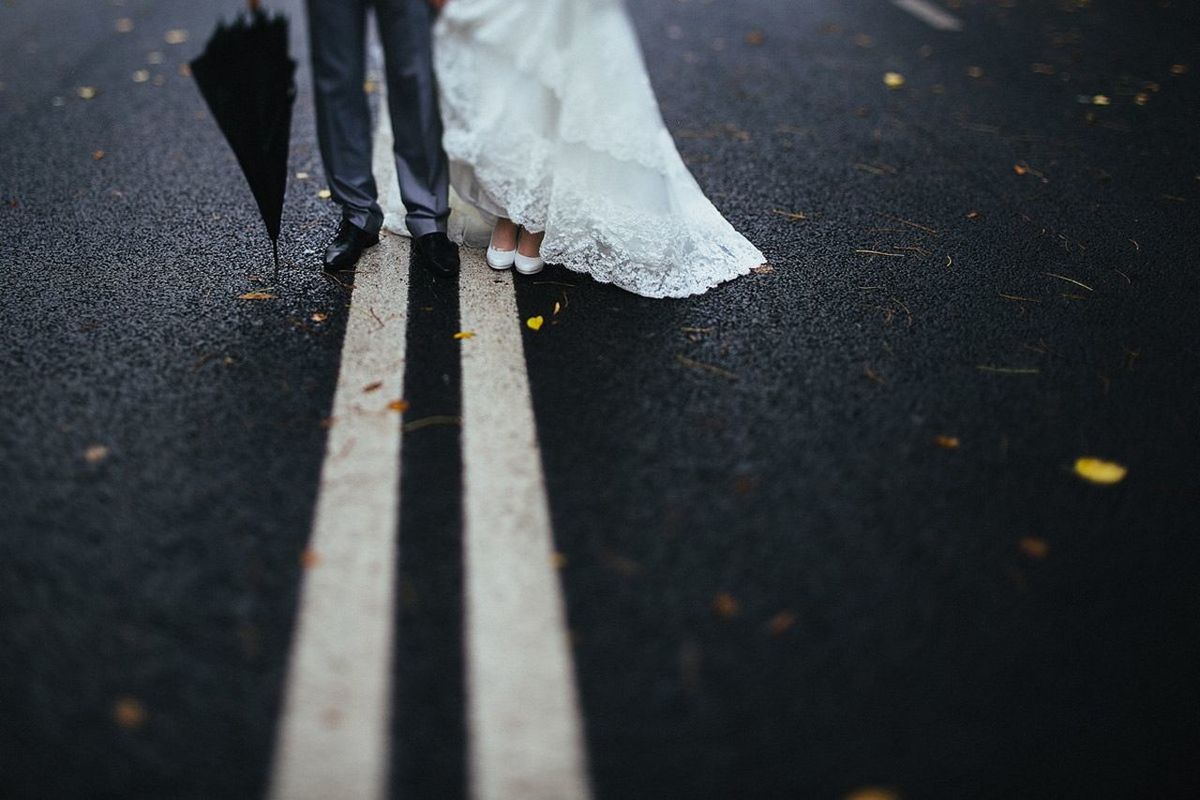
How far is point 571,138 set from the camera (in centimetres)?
303

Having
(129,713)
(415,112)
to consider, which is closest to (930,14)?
(415,112)

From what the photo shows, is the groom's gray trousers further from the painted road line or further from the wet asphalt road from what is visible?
the painted road line

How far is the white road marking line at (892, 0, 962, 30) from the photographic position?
6887mm

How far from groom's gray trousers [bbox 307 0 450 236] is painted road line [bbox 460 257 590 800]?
0.87m

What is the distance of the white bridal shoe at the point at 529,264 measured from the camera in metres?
3.31

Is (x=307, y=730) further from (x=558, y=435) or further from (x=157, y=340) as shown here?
(x=157, y=340)

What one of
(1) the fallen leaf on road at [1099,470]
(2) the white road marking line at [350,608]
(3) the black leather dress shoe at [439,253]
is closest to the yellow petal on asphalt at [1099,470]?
(1) the fallen leaf on road at [1099,470]

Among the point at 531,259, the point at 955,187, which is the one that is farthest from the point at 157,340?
the point at 955,187

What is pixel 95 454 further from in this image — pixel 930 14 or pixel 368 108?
pixel 930 14

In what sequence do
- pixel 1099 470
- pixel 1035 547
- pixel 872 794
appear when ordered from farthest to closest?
pixel 1099 470, pixel 1035 547, pixel 872 794

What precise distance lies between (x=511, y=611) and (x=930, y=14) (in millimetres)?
6983

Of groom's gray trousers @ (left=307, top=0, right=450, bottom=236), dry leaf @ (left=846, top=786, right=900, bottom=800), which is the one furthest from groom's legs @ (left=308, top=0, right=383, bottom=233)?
dry leaf @ (left=846, top=786, right=900, bottom=800)

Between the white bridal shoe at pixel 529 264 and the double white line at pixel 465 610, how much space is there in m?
0.54

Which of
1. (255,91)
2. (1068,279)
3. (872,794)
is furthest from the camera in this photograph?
(1068,279)
